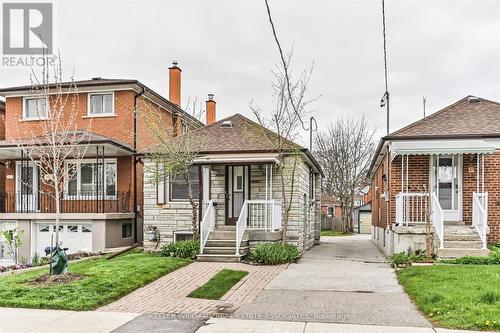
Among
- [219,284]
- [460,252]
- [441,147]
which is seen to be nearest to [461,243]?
[460,252]

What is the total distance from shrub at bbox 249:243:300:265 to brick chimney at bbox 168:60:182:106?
11.7 metres

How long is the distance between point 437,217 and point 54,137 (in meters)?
10.0

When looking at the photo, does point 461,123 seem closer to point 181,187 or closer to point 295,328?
point 181,187

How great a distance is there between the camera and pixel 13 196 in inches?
816

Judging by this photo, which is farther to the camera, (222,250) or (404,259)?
(222,250)

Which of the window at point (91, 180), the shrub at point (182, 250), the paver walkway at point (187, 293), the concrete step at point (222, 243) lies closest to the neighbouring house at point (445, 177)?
the paver walkway at point (187, 293)

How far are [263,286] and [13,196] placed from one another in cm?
1367

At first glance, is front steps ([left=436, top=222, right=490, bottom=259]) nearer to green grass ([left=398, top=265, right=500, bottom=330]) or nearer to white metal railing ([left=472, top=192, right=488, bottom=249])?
white metal railing ([left=472, top=192, right=488, bottom=249])

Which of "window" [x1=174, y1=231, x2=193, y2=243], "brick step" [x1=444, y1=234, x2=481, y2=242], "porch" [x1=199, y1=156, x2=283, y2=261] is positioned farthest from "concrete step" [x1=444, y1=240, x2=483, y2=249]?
"window" [x1=174, y1=231, x2=193, y2=243]

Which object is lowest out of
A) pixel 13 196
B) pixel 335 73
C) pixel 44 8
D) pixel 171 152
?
pixel 13 196

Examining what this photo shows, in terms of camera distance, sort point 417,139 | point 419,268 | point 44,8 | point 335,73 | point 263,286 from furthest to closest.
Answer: point 335,73
point 417,139
point 44,8
point 419,268
point 263,286

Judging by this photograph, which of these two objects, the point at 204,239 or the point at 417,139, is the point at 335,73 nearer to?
the point at 417,139

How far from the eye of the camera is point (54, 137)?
37.8 feet

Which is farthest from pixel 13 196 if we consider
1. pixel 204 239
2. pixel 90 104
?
pixel 204 239
